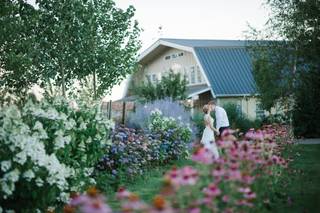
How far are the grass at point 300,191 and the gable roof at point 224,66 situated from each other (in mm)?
16185

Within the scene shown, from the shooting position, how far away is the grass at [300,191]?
7.79 m

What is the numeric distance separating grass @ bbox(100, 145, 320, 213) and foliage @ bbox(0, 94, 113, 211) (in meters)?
1.16

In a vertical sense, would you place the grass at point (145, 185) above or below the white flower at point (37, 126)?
below

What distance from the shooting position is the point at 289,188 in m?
9.50

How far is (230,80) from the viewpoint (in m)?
30.9

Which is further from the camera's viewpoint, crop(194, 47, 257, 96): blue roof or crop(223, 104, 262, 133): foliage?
crop(194, 47, 257, 96): blue roof

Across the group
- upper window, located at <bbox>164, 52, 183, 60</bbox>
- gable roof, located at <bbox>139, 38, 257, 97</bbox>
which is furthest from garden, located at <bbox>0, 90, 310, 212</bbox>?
upper window, located at <bbox>164, 52, 183, 60</bbox>

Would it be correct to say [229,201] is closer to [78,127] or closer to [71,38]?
[78,127]

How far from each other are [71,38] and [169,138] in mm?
13160

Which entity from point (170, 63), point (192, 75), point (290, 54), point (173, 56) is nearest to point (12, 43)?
point (290, 54)

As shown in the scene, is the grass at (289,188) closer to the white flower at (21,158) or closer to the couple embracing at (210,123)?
the couple embracing at (210,123)

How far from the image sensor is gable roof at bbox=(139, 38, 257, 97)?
99.8ft

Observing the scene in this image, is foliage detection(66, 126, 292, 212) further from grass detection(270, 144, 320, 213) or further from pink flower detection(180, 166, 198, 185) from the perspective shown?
grass detection(270, 144, 320, 213)

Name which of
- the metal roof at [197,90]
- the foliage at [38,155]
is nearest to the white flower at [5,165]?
the foliage at [38,155]
